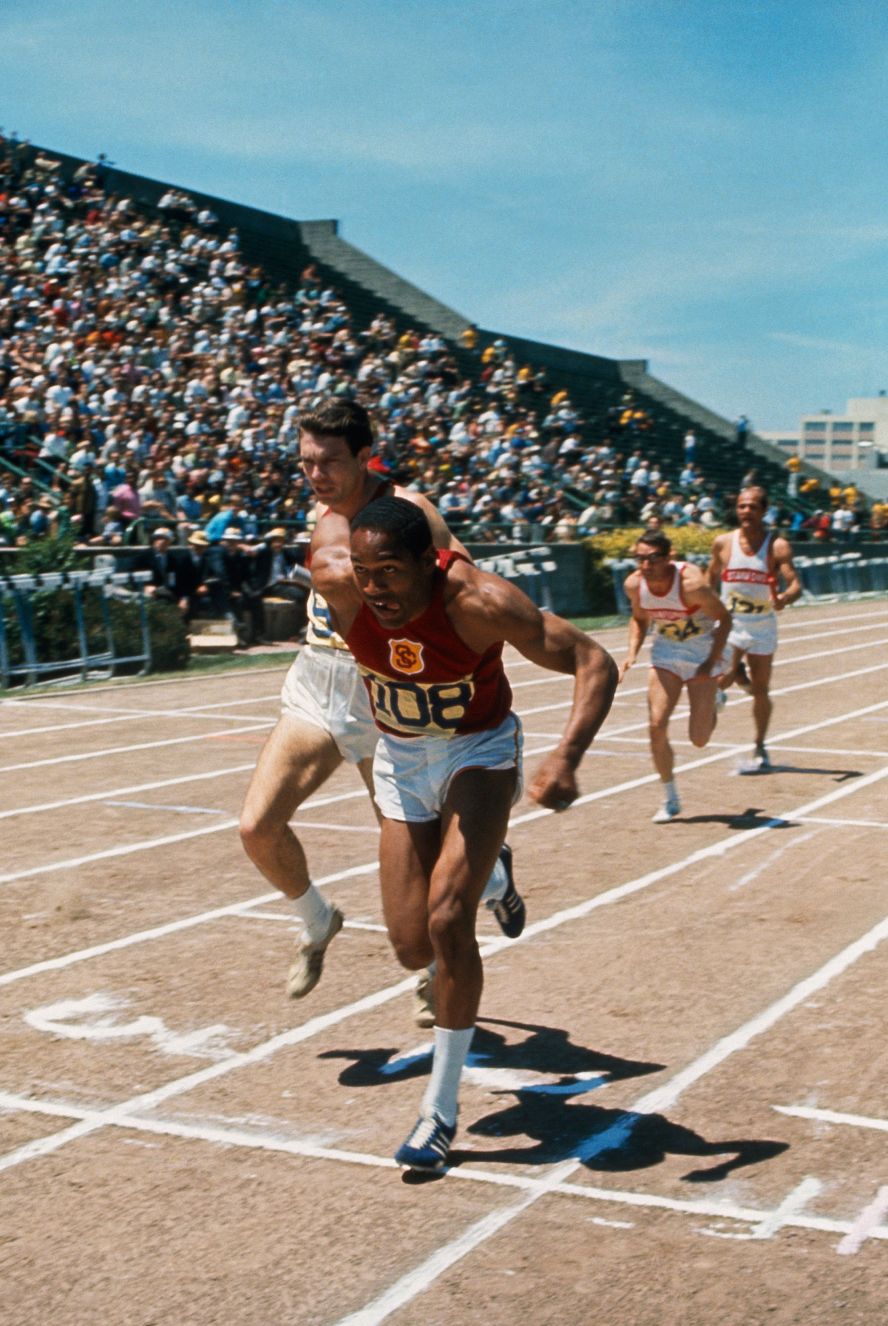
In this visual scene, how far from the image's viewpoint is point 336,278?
42.5 m

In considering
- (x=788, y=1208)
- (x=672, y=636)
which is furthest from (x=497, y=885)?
(x=672, y=636)

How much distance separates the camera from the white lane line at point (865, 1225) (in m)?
4.37

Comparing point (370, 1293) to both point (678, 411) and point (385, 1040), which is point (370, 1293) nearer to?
point (385, 1040)

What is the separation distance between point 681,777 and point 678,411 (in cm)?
4374

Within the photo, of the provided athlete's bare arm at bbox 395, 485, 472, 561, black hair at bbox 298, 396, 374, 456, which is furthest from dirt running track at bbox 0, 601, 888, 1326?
black hair at bbox 298, 396, 374, 456

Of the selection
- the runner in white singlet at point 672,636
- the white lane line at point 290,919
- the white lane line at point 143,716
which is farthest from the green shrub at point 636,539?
the white lane line at point 290,919

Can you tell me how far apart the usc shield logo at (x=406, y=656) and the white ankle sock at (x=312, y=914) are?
5.18ft

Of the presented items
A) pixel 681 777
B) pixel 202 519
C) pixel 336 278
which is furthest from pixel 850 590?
pixel 681 777

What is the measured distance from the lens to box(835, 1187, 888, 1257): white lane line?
4.37 m

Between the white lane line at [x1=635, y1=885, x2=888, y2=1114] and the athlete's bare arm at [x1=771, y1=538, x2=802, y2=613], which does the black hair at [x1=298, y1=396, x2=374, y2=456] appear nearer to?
the white lane line at [x1=635, y1=885, x2=888, y2=1114]

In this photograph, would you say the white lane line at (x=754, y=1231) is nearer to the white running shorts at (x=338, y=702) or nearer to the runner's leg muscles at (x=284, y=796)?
the runner's leg muscles at (x=284, y=796)

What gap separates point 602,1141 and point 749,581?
27.1 feet

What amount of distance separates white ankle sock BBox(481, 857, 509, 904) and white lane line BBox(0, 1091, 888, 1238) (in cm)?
135

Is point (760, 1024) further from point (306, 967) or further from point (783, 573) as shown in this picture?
point (783, 573)
